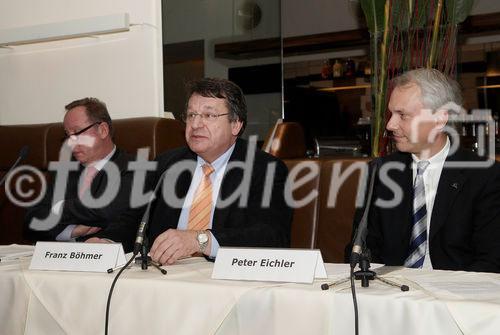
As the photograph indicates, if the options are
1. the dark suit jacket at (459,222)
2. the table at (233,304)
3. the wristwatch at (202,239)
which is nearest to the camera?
the table at (233,304)

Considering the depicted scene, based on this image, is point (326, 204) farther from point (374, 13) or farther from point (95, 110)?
point (95, 110)

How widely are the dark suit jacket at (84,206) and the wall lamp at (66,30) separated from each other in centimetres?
77

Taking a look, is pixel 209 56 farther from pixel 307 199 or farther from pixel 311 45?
pixel 311 45

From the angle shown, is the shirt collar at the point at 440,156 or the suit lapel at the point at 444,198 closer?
the suit lapel at the point at 444,198

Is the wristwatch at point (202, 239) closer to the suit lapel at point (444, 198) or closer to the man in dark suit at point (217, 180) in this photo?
the man in dark suit at point (217, 180)

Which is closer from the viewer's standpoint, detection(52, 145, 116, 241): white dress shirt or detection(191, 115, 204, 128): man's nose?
detection(191, 115, 204, 128): man's nose

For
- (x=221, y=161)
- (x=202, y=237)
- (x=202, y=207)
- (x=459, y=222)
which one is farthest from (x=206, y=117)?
(x=459, y=222)

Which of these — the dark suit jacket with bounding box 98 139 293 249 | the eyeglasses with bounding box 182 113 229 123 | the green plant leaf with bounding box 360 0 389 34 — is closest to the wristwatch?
the dark suit jacket with bounding box 98 139 293 249

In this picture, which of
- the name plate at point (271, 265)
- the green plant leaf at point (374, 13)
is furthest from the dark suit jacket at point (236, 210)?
the green plant leaf at point (374, 13)

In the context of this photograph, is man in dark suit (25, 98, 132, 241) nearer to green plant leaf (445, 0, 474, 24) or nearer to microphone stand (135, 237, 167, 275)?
microphone stand (135, 237, 167, 275)

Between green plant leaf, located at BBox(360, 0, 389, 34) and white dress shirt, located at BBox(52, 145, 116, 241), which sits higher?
green plant leaf, located at BBox(360, 0, 389, 34)

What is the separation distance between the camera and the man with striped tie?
7.80 feet

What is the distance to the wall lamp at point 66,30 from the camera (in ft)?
11.5

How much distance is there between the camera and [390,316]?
132 centimetres
